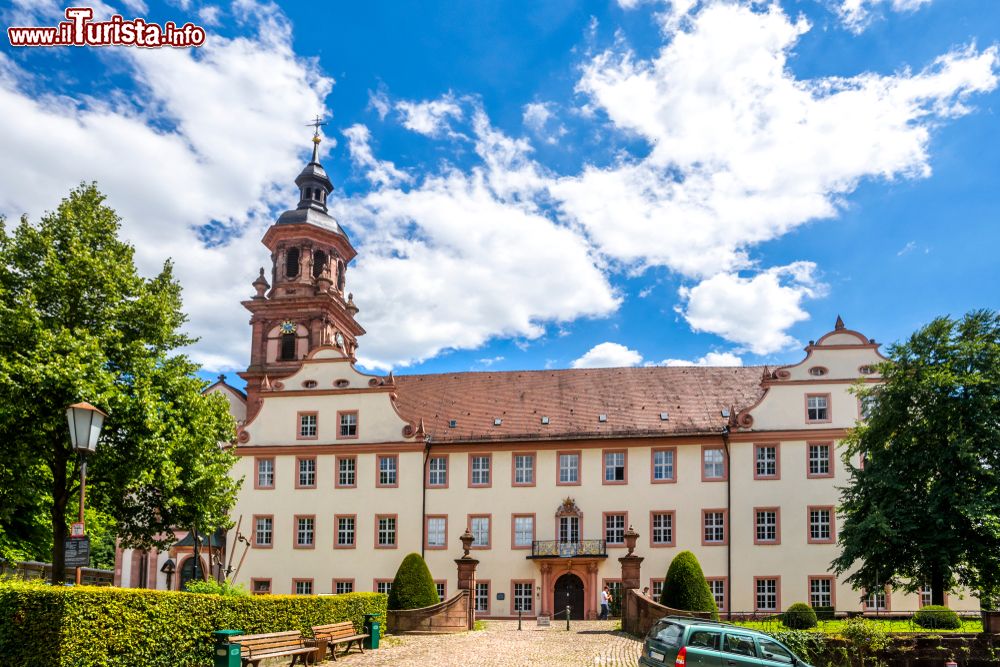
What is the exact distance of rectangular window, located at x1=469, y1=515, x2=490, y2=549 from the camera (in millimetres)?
40969

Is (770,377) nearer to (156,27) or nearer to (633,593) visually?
(633,593)

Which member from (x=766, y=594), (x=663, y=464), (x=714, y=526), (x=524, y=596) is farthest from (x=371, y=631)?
(x=766, y=594)

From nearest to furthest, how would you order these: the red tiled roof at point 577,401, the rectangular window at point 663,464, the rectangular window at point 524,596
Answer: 1. the rectangular window at point 524,596
2. the rectangular window at point 663,464
3. the red tiled roof at point 577,401

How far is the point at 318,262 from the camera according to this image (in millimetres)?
50562

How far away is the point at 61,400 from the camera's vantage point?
2112 cm

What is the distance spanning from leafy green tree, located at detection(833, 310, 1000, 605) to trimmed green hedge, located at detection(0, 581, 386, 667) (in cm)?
1992

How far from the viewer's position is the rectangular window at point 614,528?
40.0m

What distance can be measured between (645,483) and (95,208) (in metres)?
25.3

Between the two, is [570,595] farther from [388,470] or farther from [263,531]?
[263,531]

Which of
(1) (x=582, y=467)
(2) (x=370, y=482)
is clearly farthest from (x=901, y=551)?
(2) (x=370, y=482)

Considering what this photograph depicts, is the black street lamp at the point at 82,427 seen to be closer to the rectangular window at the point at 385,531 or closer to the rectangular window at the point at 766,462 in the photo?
the rectangular window at the point at 385,531

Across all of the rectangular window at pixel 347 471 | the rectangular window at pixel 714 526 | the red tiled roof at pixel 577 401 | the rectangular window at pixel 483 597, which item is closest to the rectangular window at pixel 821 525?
the rectangular window at pixel 714 526

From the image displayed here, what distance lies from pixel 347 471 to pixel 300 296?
35.3ft

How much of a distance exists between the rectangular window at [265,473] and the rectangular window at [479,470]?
9266 mm
